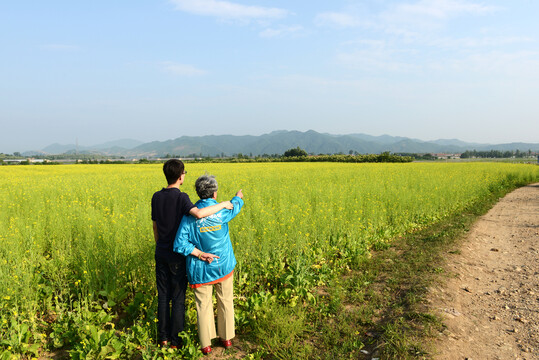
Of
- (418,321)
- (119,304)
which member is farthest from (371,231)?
(119,304)

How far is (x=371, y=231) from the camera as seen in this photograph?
26.8ft

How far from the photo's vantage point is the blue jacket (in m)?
3.33

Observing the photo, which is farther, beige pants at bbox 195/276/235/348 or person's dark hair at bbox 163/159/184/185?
beige pants at bbox 195/276/235/348

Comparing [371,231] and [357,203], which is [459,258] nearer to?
[371,231]

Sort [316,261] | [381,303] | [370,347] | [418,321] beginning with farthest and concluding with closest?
[316,261] < [381,303] < [418,321] < [370,347]

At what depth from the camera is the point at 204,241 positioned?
3387 mm

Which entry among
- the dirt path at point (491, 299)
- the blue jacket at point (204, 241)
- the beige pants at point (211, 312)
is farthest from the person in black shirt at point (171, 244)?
the dirt path at point (491, 299)

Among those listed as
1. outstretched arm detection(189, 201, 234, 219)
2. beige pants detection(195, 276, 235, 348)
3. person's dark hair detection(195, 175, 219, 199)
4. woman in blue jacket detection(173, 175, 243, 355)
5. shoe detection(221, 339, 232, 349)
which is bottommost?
shoe detection(221, 339, 232, 349)

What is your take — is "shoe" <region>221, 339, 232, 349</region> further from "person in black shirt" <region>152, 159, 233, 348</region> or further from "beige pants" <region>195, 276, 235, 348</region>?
"person in black shirt" <region>152, 159, 233, 348</region>

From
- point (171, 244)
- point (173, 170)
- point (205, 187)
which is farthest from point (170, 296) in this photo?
point (173, 170)

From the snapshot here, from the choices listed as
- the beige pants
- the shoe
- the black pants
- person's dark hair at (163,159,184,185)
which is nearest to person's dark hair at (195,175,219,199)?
person's dark hair at (163,159,184,185)

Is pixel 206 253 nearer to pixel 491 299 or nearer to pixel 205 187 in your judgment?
pixel 205 187

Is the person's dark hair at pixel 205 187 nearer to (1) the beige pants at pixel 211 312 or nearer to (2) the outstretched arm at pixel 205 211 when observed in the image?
(2) the outstretched arm at pixel 205 211

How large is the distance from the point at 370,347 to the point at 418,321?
0.87 meters
